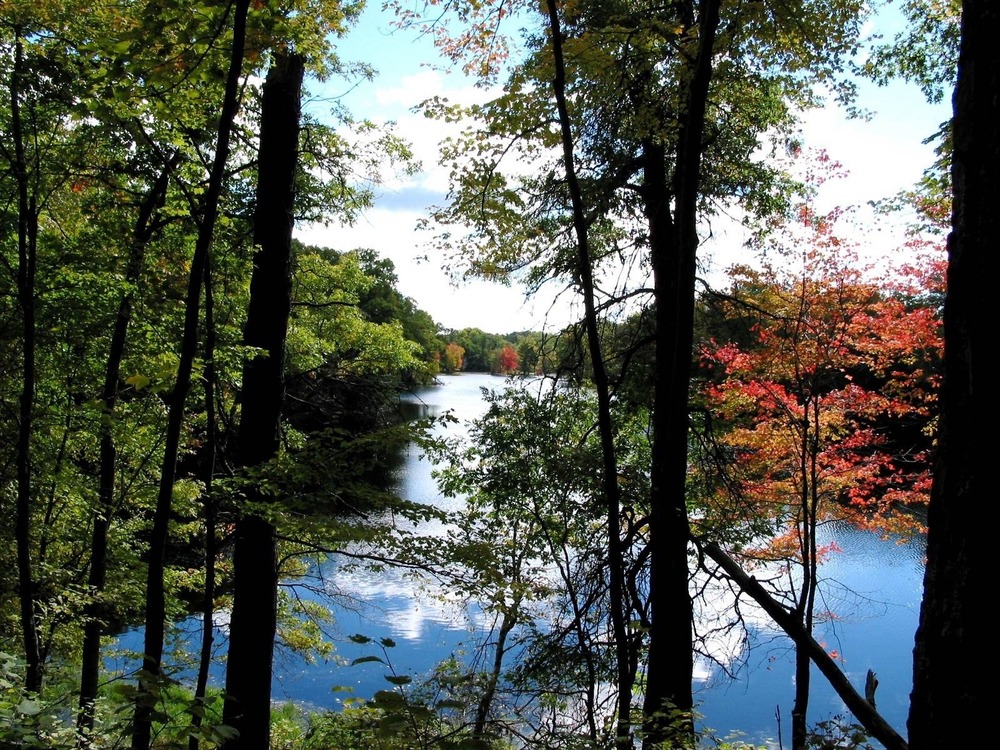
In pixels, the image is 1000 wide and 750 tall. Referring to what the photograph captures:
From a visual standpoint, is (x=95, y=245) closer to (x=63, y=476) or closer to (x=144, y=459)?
(x=63, y=476)

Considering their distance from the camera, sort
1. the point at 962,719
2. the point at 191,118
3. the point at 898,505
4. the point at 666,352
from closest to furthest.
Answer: the point at 962,719 → the point at 191,118 → the point at 666,352 → the point at 898,505

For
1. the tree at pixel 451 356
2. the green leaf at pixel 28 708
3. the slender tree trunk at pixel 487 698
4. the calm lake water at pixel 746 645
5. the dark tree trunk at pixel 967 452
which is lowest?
the calm lake water at pixel 746 645

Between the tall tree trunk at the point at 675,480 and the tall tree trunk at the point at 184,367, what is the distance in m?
1.65

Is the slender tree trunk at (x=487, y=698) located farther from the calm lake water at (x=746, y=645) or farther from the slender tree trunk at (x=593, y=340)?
the calm lake water at (x=746, y=645)

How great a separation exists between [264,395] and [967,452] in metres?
4.27

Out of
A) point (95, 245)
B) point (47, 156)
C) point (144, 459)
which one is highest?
point (47, 156)

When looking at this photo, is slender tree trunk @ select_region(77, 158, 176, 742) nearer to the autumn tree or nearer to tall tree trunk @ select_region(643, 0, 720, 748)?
tall tree trunk @ select_region(643, 0, 720, 748)

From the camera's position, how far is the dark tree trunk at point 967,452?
Answer: 1.33m

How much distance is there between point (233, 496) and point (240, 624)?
118 centimetres

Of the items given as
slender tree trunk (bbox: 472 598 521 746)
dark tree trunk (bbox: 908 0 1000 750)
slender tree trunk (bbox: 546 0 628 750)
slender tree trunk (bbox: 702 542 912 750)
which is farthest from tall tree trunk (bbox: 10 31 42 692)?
dark tree trunk (bbox: 908 0 1000 750)

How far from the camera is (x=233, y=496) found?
3947 mm

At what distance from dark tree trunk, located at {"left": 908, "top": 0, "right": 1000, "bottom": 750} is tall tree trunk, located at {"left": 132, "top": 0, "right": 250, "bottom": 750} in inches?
80.2

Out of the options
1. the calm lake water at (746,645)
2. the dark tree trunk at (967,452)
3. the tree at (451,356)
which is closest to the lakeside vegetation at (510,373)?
the dark tree trunk at (967,452)

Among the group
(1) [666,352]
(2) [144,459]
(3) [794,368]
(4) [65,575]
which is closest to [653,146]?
(1) [666,352]
